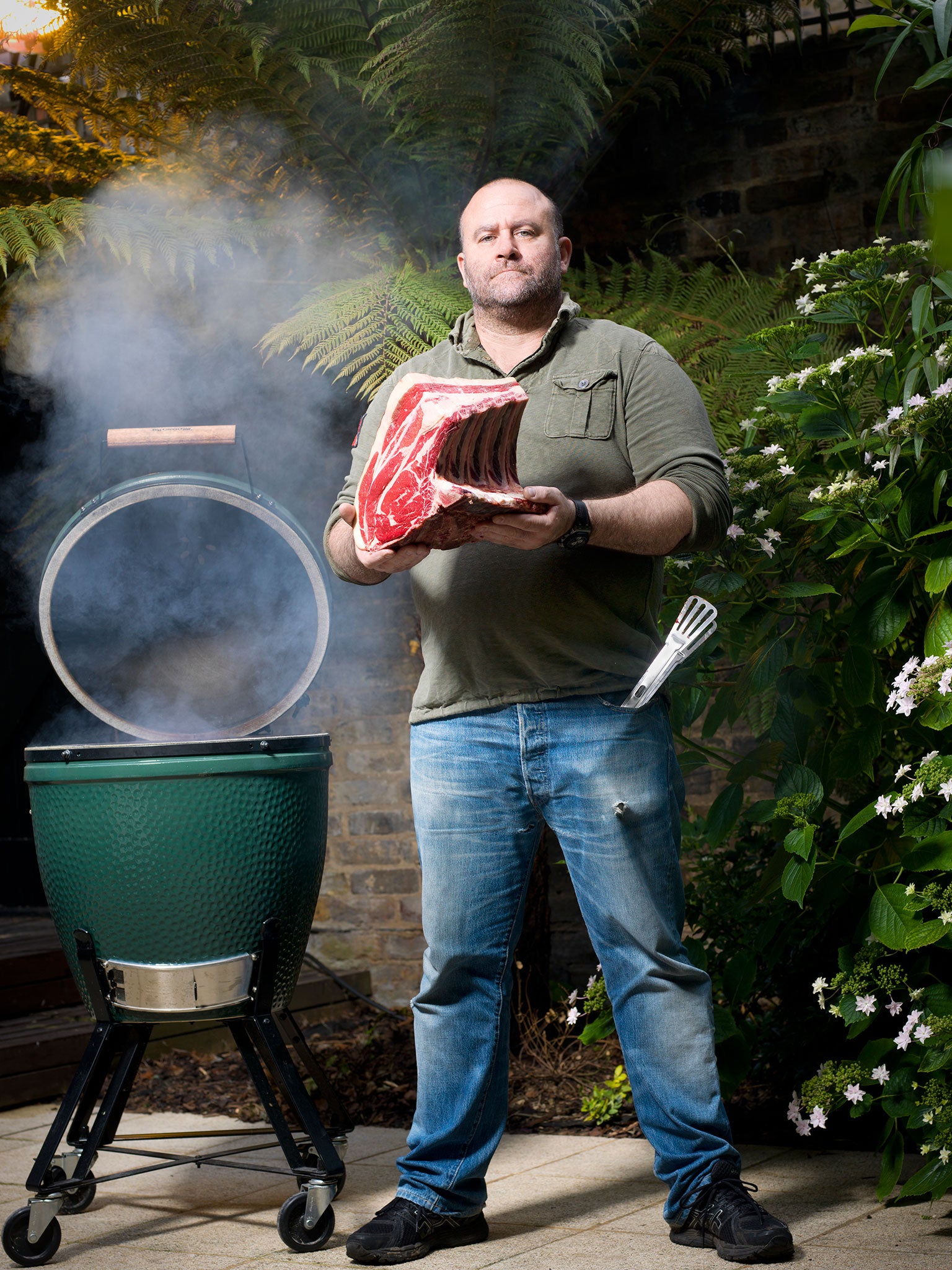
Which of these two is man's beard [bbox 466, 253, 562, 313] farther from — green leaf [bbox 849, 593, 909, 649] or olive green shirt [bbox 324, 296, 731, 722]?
green leaf [bbox 849, 593, 909, 649]

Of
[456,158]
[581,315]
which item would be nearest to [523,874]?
[581,315]

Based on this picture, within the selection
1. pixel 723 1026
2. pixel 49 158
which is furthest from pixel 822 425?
pixel 49 158

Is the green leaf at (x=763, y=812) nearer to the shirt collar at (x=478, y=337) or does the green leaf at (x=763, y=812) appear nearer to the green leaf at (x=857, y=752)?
the green leaf at (x=857, y=752)

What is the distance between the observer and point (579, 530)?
2.12 m

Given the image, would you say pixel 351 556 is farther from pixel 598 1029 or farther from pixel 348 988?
pixel 348 988

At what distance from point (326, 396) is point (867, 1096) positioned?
320 cm

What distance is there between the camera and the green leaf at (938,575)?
2.23 meters

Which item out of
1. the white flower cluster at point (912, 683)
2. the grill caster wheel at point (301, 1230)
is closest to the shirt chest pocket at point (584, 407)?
the white flower cluster at point (912, 683)

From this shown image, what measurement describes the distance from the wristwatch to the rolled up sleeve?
23cm

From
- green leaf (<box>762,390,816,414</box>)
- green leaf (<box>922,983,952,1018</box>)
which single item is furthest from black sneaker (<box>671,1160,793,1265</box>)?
green leaf (<box>762,390,816,414</box>)

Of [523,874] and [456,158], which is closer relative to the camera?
[523,874]

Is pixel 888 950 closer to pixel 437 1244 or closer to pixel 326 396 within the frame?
pixel 437 1244

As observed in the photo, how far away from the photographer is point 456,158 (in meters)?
3.83

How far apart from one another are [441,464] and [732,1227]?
1392mm
